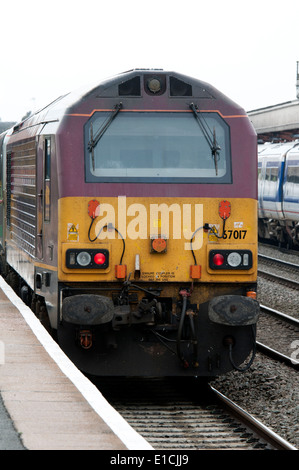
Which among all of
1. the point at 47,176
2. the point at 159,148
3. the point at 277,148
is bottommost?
the point at 47,176

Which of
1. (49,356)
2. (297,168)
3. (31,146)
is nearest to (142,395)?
(49,356)

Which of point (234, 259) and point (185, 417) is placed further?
point (234, 259)

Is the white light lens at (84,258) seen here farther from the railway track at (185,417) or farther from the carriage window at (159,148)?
the railway track at (185,417)

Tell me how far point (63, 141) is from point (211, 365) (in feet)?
8.49

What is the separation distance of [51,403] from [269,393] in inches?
144

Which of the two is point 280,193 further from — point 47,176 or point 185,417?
point 185,417

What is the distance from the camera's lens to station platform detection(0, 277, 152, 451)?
528 cm

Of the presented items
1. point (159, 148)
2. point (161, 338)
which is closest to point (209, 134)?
point (159, 148)

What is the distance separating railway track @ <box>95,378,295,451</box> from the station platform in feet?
3.06

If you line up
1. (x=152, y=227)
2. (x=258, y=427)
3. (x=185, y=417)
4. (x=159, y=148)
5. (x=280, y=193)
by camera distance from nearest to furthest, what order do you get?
1. (x=258, y=427)
2. (x=185, y=417)
3. (x=152, y=227)
4. (x=159, y=148)
5. (x=280, y=193)

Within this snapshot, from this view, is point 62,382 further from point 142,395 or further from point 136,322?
point 142,395

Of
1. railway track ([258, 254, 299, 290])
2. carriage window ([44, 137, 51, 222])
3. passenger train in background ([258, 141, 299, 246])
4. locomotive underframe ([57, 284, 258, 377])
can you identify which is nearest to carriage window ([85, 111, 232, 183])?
carriage window ([44, 137, 51, 222])

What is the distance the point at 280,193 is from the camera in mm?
27453

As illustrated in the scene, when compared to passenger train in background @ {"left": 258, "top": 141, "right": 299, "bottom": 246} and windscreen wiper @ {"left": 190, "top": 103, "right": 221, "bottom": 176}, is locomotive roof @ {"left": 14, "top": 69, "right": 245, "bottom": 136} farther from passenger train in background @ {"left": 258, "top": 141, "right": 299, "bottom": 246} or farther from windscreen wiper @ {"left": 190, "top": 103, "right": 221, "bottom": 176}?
passenger train in background @ {"left": 258, "top": 141, "right": 299, "bottom": 246}
